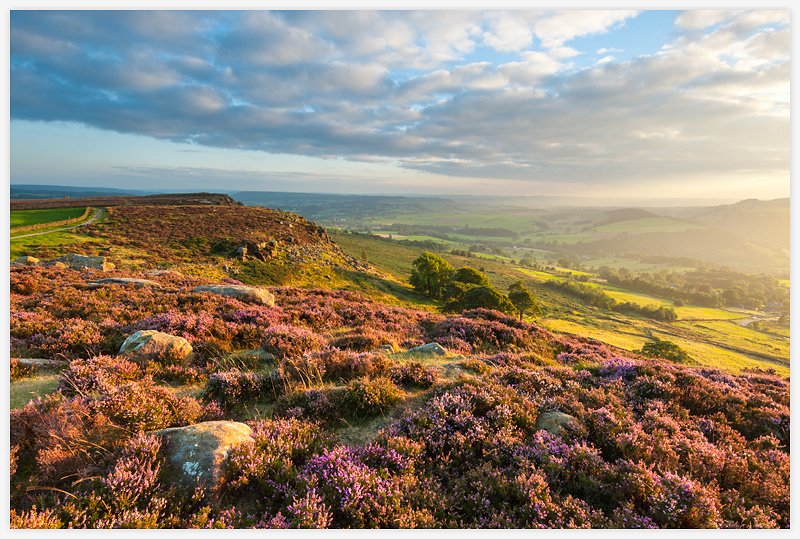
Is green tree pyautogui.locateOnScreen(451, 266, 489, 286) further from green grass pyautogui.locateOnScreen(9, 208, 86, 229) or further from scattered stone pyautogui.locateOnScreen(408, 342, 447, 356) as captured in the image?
green grass pyautogui.locateOnScreen(9, 208, 86, 229)

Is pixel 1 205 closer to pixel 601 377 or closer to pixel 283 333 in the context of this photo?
pixel 283 333

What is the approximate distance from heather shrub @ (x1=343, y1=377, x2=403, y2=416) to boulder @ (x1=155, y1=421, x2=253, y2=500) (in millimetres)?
1789

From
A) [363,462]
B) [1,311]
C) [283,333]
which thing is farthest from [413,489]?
[1,311]

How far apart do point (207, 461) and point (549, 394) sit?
20.0 feet

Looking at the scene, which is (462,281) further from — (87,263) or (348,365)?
(348,365)

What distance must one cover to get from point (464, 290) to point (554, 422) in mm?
51693

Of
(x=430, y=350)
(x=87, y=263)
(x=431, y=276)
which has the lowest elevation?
(x=431, y=276)

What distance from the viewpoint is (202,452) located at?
3.71 m

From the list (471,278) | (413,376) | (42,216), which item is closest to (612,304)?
(471,278)

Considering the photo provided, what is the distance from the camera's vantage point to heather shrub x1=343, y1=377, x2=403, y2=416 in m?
5.44

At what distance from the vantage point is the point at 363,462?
4.09 meters

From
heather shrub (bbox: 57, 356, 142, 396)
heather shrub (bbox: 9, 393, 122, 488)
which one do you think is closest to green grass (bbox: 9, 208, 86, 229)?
heather shrub (bbox: 57, 356, 142, 396)

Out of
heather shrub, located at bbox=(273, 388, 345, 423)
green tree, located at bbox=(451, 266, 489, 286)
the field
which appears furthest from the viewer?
green tree, located at bbox=(451, 266, 489, 286)

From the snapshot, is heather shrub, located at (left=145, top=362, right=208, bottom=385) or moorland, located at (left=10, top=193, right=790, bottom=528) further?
heather shrub, located at (left=145, top=362, right=208, bottom=385)
